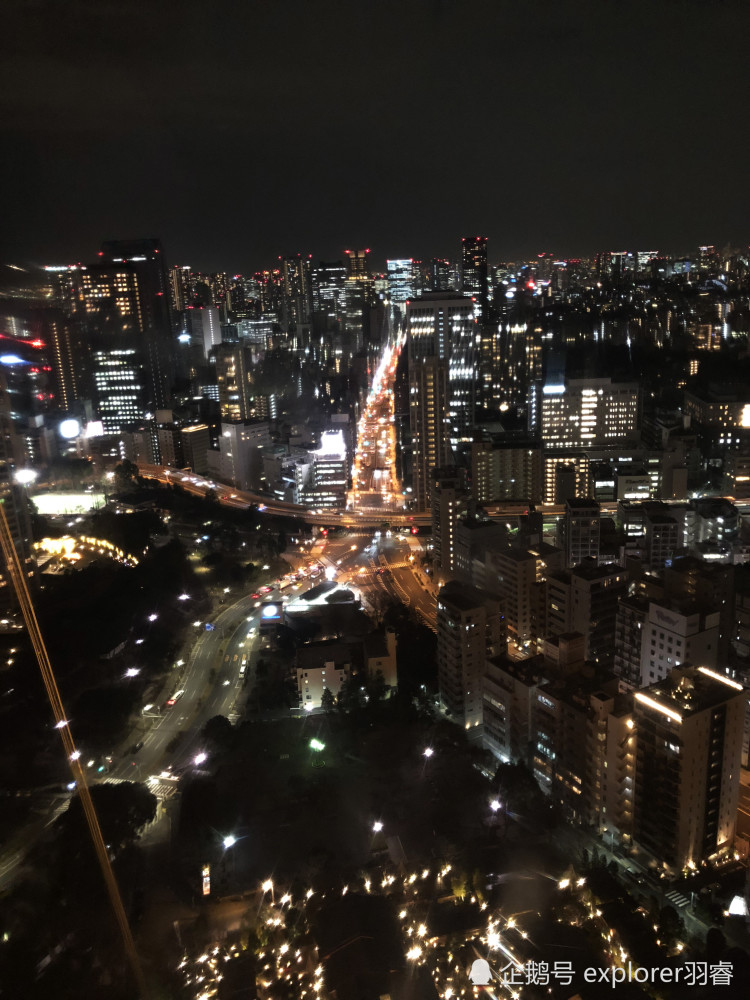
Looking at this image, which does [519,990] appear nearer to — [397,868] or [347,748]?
[397,868]

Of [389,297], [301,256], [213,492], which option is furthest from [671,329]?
[301,256]

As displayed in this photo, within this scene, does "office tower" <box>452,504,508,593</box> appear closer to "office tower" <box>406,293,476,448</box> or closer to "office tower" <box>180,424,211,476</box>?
"office tower" <box>406,293,476,448</box>

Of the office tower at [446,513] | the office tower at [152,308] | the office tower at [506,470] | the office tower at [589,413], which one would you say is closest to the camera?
the office tower at [446,513]

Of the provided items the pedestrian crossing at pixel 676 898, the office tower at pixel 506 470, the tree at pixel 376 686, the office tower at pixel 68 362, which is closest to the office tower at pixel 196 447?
the office tower at pixel 68 362

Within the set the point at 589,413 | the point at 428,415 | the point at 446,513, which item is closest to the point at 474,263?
the point at 589,413

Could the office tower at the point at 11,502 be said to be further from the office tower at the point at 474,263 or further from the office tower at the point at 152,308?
the office tower at the point at 474,263

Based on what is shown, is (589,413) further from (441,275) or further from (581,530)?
(441,275)

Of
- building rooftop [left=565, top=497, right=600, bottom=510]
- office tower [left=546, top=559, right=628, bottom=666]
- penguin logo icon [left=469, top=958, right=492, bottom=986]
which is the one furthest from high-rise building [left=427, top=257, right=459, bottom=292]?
penguin logo icon [left=469, top=958, right=492, bottom=986]
